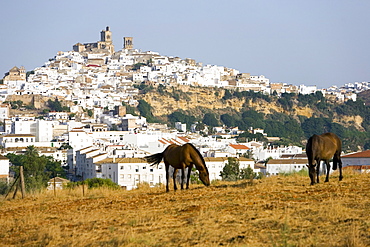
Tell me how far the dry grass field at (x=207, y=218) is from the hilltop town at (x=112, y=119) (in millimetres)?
36532

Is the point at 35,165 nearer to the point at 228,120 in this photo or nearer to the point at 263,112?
the point at 228,120

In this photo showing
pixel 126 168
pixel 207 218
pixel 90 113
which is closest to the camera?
pixel 207 218

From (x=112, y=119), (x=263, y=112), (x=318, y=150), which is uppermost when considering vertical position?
(x=263, y=112)

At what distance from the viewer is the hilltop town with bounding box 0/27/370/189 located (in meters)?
73.5

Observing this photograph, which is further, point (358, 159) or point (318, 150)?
point (358, 159)

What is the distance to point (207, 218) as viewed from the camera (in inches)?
412

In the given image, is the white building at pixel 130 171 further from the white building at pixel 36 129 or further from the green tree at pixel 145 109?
the green tree at pixel 145 109

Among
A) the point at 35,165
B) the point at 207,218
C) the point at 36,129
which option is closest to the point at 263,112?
the point at 36,129

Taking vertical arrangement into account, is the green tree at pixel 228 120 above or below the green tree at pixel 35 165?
above

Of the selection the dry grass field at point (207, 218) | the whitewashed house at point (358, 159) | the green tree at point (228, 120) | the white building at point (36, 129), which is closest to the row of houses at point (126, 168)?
the whitewashed house at point (358, 159)

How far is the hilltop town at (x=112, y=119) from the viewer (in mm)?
73463

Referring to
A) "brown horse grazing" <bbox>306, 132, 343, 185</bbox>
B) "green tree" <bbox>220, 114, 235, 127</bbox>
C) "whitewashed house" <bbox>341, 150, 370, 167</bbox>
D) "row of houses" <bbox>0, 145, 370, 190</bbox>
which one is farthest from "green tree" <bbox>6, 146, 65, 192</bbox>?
"green tree" <bbox>220, 114, 235, 127</bbox>

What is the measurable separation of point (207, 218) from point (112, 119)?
372 ft

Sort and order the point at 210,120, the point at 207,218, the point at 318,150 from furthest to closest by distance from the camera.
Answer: the point at 210,120, the point at 318,150, the point at 207,218
